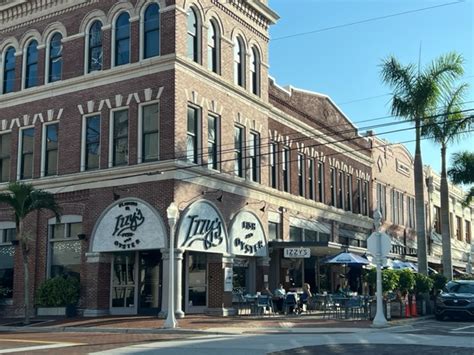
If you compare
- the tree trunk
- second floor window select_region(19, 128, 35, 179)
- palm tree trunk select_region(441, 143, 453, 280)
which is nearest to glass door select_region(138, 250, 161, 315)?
the tree trunk

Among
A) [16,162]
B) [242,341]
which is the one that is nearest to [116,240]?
[16,162]

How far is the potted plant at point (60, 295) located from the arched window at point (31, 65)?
918 cm

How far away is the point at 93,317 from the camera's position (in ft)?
79.2

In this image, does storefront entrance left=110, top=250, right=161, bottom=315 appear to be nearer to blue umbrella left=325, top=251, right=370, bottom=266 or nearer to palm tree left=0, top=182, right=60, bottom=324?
palm tree left=0, top=182, right=60, bottom=324

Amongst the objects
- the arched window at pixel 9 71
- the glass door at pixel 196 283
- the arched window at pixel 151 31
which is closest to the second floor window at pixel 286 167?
the glass door at pixel 196 283

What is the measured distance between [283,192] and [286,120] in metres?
3.88

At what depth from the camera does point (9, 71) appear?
2997 cm

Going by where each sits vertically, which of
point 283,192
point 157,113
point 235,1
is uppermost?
point 235,1

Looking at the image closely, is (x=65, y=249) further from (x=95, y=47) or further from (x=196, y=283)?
(x=95, y=47)

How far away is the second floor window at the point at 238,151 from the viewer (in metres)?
28.2

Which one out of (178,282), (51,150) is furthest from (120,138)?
(178,282)

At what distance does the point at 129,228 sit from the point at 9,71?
11.0m

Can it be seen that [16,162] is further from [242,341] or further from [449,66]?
[449,66]

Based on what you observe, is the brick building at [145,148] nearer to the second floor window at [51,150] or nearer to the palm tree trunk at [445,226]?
the second floor window at [51,150]
